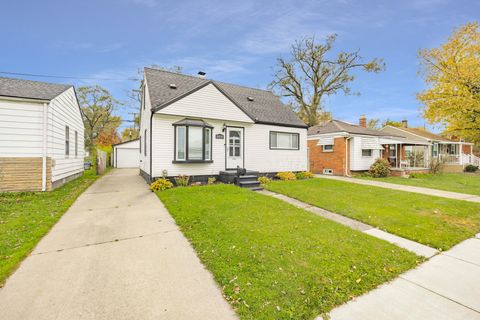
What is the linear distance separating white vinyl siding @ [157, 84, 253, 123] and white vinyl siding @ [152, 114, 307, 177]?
296mm

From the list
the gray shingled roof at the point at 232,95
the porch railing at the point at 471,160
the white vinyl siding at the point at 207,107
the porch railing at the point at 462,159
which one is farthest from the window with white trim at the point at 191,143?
the porch railing at the point at 471,160

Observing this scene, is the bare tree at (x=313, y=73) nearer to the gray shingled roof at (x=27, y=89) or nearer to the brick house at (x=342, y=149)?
the brick house at (x=342, y=149)

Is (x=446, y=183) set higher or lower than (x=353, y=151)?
lower

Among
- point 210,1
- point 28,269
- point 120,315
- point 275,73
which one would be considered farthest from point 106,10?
point 275,73

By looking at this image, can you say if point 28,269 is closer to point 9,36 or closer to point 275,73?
point 9,36

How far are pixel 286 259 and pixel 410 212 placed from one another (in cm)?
518

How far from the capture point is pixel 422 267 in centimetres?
332

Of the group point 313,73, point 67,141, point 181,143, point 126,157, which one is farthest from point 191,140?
point 313,73

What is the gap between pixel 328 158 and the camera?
675 inches

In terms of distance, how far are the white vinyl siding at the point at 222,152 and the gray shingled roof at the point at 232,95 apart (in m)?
0.65

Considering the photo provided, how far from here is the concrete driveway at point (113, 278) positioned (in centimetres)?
229

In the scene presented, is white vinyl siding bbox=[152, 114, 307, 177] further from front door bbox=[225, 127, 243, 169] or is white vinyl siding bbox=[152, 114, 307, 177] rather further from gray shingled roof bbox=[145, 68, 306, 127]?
gray shingled roof bbox=[145, 68, 306, 127]

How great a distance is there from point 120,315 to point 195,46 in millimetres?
20451

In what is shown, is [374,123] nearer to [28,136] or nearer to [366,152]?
[366,152]
